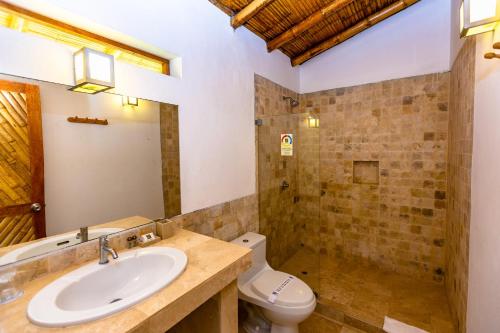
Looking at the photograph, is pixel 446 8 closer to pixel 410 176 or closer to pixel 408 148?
pixel 408 148

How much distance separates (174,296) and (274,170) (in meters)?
1.94

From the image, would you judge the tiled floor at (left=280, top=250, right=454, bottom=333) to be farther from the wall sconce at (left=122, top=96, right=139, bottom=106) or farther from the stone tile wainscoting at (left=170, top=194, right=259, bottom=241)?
the wall sconce at (left=122, top=96, right=139, bottom=106)

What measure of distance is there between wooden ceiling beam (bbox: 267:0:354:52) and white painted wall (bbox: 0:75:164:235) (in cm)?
155

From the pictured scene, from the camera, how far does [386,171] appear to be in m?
2.74

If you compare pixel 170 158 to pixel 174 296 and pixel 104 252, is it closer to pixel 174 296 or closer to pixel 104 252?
pixel 104 252

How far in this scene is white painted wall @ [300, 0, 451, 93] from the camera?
2.41 meters

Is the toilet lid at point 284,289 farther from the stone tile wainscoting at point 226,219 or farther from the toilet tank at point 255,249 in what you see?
the stone tile wainscoting at point 226,219

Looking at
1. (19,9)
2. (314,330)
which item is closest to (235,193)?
(314,330)

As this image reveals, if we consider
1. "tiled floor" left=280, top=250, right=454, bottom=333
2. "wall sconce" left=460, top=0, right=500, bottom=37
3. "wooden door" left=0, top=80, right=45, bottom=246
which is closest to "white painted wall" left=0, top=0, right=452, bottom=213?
"wooden door" left=0, top=80, right=45, bottom=246

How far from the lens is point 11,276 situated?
3.18ft

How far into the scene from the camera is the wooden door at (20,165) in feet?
3.37

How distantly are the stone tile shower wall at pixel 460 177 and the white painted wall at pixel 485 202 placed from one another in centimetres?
14

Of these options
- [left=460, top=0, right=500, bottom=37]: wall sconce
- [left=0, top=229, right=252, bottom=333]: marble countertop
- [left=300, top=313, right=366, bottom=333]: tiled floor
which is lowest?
[left=300, top=313, right=366, bottom=333]: tiled floor

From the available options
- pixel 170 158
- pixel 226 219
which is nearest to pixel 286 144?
pixel 226 219
